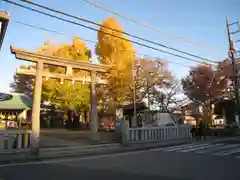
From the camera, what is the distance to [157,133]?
16.8 meters

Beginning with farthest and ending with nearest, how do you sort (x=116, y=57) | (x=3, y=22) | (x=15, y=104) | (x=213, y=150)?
(x=15, y=104)
(x=116, y=57)
(x=213, y=150)
(x=3, y=22)

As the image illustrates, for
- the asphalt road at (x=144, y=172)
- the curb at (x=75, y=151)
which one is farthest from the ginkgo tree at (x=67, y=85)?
the asphalt road at (x=144, y=172)

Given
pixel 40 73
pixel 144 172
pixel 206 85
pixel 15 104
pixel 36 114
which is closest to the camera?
pixel 144 172

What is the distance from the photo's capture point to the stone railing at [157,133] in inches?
619

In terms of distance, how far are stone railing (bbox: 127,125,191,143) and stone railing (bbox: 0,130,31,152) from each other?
6228mm

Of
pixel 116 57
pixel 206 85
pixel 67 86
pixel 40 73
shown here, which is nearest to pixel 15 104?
pixel 67 86

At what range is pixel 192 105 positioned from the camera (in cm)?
3622

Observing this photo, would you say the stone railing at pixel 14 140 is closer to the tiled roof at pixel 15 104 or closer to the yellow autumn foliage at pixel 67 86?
the yellow autumn foliage at pixel 67 86

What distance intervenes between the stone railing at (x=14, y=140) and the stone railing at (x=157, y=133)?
6.23m

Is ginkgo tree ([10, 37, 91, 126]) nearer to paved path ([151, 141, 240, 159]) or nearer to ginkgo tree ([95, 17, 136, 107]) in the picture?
ginkgo tree ([95, 17, 136, 107])

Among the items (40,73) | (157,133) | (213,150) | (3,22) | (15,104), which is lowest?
(213,150)

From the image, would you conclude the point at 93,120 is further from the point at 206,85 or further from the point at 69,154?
the point at 206,85

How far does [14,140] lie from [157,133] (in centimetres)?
935

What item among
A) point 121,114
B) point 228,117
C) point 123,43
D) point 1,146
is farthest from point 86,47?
point 228,117
